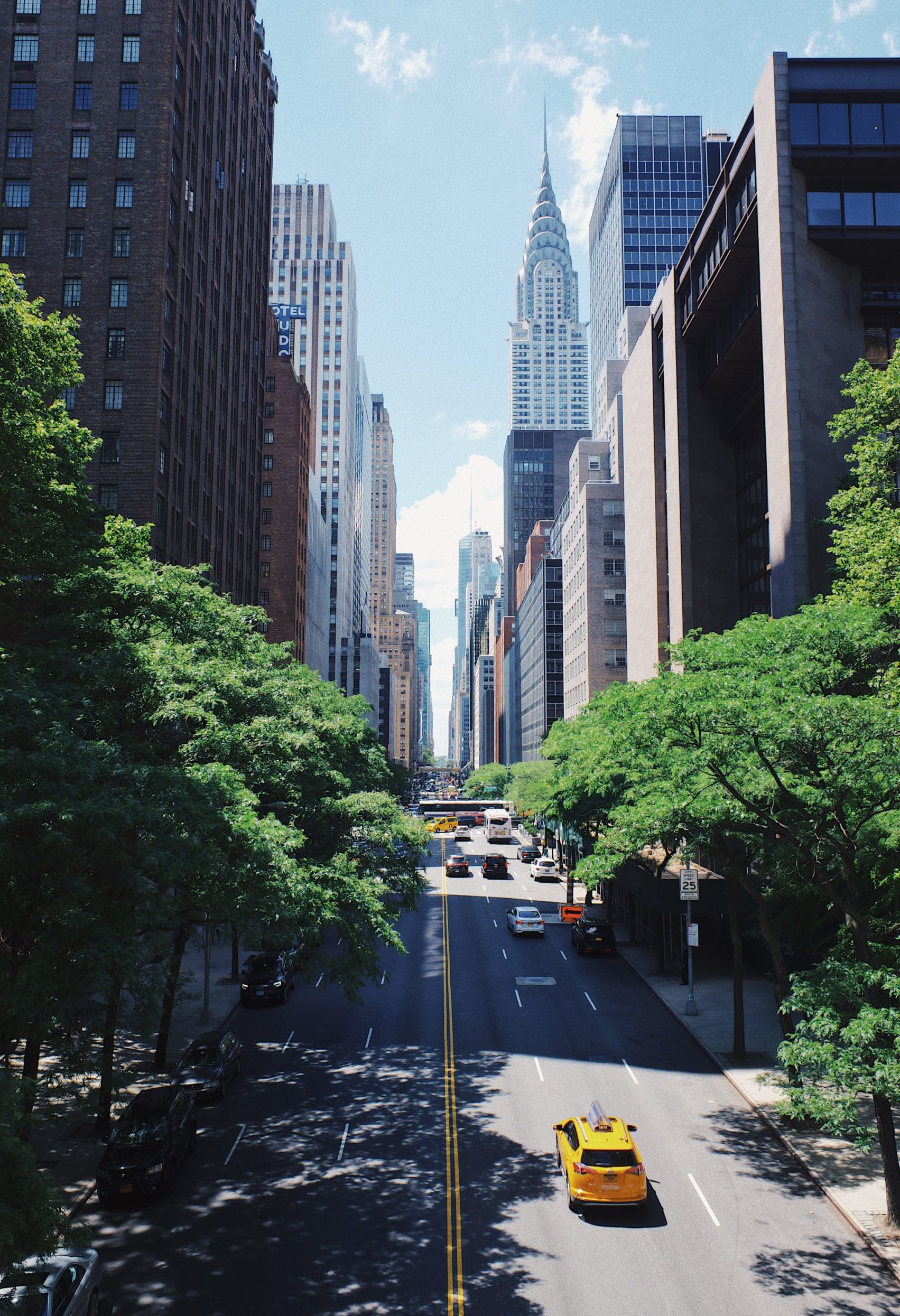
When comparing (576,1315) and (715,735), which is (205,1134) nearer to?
(576,1315)

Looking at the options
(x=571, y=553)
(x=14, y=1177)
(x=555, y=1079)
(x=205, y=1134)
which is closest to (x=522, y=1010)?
(x=555, y=1079)

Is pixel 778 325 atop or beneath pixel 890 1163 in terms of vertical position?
atop

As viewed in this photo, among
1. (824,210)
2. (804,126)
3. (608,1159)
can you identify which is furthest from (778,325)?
(608,1159)

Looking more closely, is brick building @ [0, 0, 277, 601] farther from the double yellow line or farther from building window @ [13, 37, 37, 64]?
the double yellow line

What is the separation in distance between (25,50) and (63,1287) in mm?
60009

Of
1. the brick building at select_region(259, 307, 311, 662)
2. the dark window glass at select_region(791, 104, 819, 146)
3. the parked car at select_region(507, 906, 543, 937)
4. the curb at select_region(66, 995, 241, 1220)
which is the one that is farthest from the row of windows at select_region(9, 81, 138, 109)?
the curb at select_region(66, 995, 241, 1220)

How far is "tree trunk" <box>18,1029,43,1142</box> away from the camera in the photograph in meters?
10.4

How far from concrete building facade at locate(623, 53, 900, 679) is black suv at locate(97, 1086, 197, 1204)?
25.8m

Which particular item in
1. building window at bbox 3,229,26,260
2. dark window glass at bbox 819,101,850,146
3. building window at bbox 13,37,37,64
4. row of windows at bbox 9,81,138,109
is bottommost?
dark window glass at bbox 819,101,850,146

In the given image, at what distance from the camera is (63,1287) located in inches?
483

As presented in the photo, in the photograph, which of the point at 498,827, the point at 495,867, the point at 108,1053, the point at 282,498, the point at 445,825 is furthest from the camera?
the point at 445,825

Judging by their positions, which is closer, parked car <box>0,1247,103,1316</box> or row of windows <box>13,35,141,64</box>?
parked car <box>0,1247,103,1316</box>

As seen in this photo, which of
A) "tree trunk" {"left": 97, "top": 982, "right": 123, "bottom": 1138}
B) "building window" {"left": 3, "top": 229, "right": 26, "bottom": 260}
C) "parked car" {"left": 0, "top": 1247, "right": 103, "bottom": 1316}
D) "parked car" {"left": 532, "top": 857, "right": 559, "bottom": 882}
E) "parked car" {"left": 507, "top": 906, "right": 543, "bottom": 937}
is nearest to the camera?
"parked car" {"left": 0, "top": 1247, "right": 103, "bottom": 1316}

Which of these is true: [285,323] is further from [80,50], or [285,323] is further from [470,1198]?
[470,1198]
